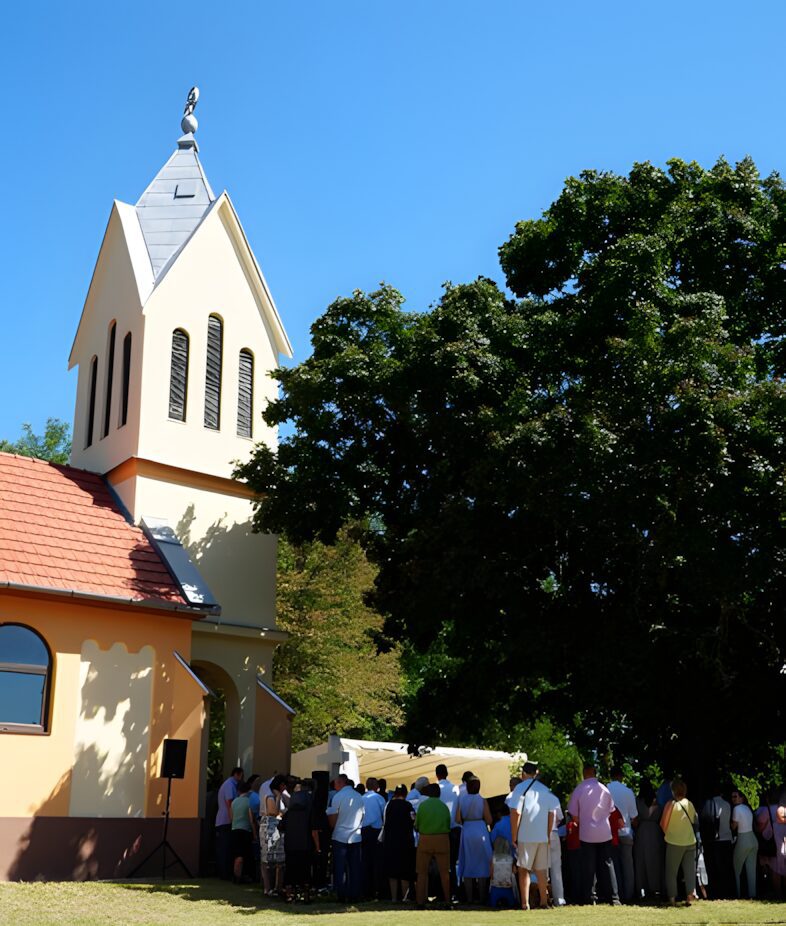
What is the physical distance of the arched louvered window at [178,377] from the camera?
24.6 metres

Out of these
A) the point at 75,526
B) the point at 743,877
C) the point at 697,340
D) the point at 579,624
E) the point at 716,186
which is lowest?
the point at 743,877

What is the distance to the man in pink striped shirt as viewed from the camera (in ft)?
48.1

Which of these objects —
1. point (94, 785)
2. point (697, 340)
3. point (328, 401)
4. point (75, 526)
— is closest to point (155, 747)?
point (94, 785)

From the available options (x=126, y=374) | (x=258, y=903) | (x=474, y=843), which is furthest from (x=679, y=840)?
(x=126, y=374)

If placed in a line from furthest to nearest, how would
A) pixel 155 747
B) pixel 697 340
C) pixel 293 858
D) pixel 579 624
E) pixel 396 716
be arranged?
pixel 396 716 < pixel 155 747 < pixel 579 624 < pixel 697 340 < pixel 293 858

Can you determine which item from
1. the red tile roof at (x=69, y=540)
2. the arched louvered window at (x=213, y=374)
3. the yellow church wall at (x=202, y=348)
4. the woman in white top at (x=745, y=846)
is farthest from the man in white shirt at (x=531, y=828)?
the arched louvered window at (x=213, y=374)

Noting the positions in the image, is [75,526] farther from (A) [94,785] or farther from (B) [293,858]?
(B) [293,858]

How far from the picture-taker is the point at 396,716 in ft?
109

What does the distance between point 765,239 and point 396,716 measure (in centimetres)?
1920

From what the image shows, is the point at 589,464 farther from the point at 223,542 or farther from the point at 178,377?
the point at 178,377

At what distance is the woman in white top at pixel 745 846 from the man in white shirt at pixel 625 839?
2.01m

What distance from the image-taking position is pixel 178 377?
2484cm

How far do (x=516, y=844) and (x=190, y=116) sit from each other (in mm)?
22495

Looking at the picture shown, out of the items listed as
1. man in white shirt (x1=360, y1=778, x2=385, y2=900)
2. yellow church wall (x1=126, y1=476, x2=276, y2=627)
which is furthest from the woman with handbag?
yellow church wall (x1=126, y1=476, x2=276, y2=627)
